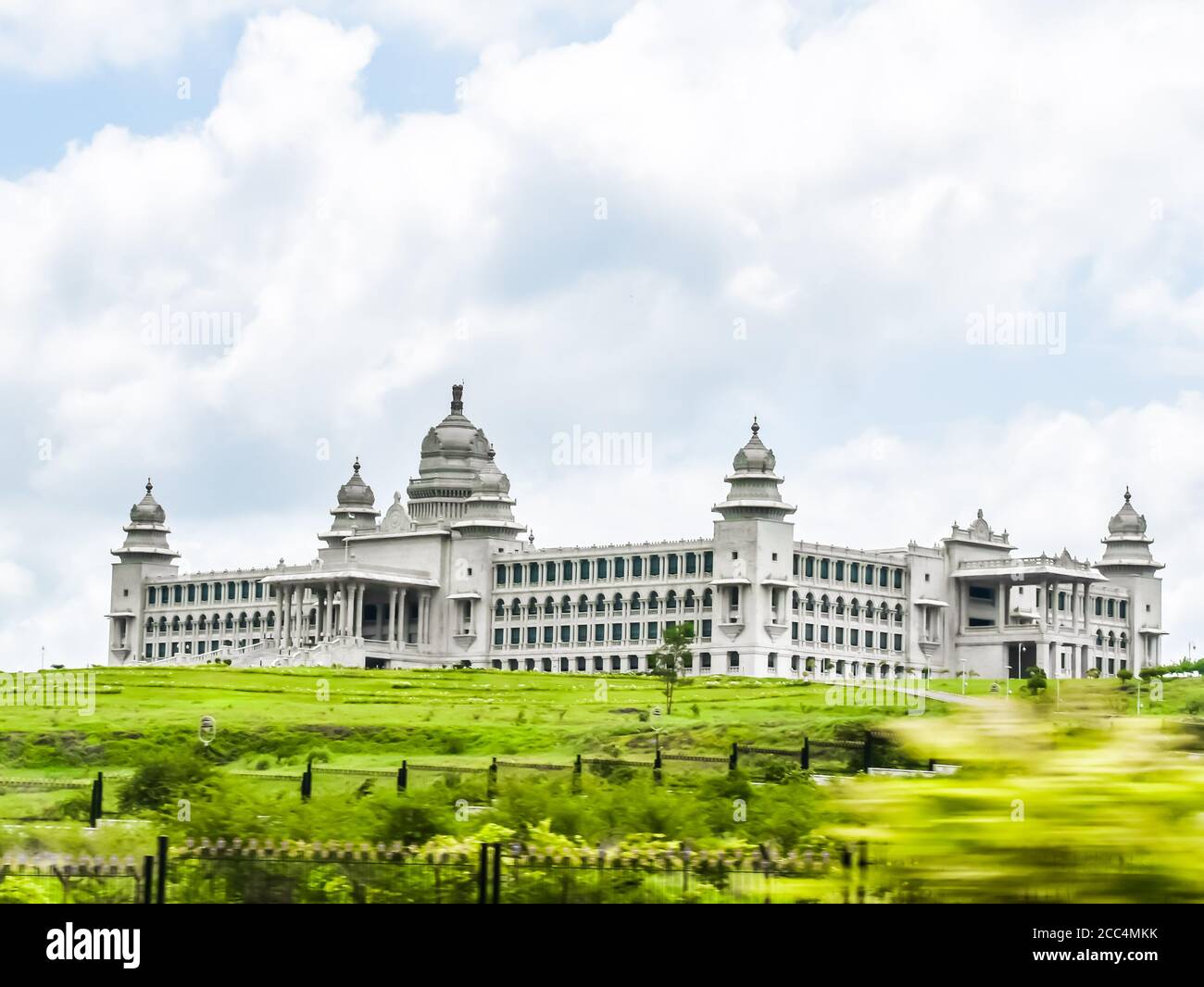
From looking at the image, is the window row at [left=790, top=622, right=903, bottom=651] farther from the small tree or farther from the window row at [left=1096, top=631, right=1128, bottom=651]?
the small tree

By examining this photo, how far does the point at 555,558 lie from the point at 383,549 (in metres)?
13.4

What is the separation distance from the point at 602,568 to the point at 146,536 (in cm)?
4237

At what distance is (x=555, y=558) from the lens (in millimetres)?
140375

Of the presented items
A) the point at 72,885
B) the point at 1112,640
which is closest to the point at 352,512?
the point at 1112,640

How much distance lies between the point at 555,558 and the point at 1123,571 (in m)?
41.0

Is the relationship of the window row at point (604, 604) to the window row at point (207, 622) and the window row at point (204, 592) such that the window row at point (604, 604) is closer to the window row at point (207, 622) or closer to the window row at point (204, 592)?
the window row at point (207, 622)

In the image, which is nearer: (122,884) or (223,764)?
(122,884)

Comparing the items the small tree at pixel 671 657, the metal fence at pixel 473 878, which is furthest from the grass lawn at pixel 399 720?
the metal fence at pixel 473 878

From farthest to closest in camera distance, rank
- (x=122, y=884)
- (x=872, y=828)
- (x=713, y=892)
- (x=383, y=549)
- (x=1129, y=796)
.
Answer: (x=383, y=549) → (x=122, y=884) → (x=713, y=892) → (x=872, y=828) → (x=1129, y=796)
